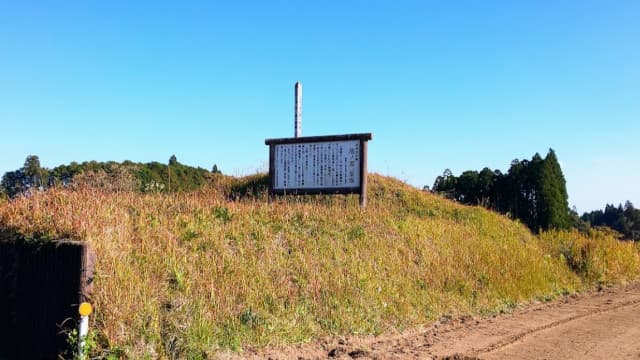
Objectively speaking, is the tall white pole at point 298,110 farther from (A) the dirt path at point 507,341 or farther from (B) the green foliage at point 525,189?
(B) the green foliage at point 525,189

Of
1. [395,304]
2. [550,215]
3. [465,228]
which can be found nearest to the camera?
[395,304]

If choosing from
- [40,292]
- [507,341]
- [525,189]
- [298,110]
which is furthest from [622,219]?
[40,292]

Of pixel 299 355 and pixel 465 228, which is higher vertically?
pixel 465 228

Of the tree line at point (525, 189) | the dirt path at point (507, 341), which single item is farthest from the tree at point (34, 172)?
the tree line at point (525, 189)

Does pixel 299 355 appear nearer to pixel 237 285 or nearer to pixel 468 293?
pixel 237 285

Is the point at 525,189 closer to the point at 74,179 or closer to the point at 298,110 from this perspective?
the point at 298,110

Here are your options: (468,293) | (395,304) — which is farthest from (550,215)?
(395,304)

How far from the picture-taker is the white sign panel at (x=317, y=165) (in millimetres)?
12766

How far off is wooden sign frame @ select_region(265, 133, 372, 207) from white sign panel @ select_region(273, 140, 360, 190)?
53 millimetres

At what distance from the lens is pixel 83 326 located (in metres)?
4.99

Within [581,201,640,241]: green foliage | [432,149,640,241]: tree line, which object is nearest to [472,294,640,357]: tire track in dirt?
[432,149,640,241]: tree line

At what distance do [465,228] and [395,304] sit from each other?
19.2 feet

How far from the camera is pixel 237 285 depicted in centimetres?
676

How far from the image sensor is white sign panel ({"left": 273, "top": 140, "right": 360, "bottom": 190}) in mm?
12766
